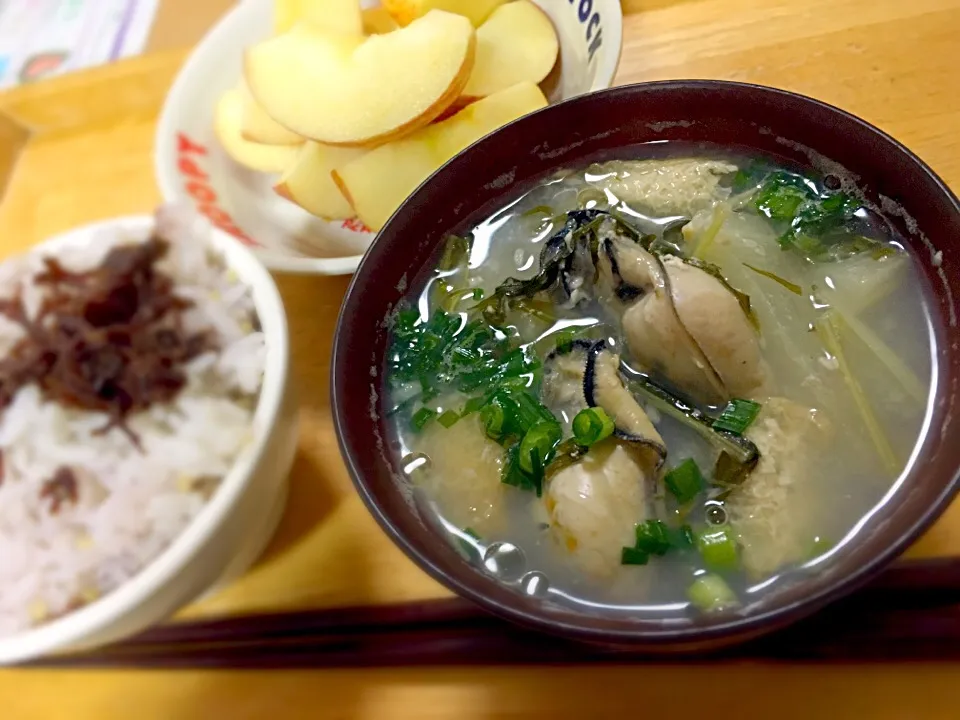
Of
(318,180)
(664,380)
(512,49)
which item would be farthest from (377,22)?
(664,380)

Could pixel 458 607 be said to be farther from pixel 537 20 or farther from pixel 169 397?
pixel 537 20

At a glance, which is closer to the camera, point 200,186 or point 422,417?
point 422,417

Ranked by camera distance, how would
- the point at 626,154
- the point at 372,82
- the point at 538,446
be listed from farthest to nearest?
1. the point at 372,82
2. the point at 626,154
3. the point at 538,446

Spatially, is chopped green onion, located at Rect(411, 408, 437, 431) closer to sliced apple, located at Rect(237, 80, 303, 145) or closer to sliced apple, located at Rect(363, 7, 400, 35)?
sliced apple, located at Rect(237, 80, 303, 145)

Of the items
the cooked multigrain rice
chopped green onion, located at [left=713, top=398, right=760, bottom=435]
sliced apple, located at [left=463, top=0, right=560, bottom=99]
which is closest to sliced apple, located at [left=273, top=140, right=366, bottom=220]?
sliced apple, located at [left=463, top=0, right=560, bottom=99]

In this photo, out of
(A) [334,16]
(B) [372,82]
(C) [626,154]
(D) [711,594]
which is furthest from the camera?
(A) [334,16]

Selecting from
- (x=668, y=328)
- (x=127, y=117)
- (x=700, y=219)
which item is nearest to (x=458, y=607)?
(x=668, y=328)

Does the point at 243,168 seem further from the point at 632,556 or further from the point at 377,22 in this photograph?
the point at 632,556
